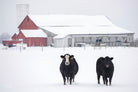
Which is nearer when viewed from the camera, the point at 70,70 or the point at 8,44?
the point at 70,70

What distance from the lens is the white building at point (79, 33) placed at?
189 feet

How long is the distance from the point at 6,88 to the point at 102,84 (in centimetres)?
322

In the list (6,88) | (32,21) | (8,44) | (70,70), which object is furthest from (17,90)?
(32,21)

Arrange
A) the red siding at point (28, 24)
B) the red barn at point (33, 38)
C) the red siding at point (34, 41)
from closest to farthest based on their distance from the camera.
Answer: the red siding at point (34, 41) < the red barn at point (33, 38) < the red siding at point (28, 24)

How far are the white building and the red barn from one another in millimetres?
897

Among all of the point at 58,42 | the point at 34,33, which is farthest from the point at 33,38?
the point at 58,42

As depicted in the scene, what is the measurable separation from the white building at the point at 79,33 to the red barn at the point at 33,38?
897 mm

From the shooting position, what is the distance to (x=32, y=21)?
68250mm

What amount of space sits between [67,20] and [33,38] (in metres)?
13.2

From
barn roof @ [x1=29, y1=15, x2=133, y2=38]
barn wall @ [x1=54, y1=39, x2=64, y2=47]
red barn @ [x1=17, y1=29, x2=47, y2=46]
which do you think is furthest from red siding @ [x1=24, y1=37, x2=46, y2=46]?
barn wall @ [x1=54, y1=39, x2=64, y2=47]

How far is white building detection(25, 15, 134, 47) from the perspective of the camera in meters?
57.7

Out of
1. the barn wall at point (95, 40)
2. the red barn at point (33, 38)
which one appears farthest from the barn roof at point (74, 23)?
the barn wall at point (95, 40)

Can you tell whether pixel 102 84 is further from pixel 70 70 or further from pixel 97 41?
pixel 97 41

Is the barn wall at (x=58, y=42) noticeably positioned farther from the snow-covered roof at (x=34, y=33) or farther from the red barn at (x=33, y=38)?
the snow-covered roof at (x=34, y=33)
